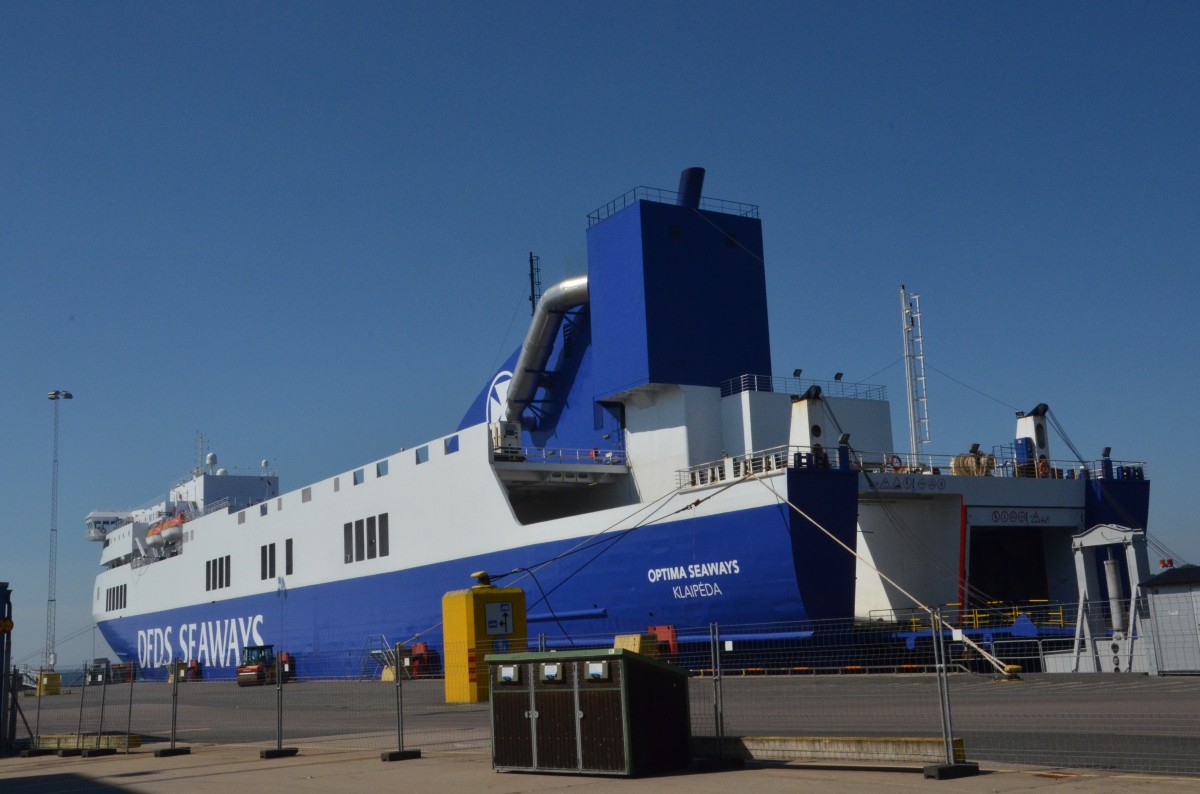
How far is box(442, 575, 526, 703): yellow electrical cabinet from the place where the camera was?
20.4 metres

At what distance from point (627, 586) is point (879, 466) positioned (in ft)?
19.0

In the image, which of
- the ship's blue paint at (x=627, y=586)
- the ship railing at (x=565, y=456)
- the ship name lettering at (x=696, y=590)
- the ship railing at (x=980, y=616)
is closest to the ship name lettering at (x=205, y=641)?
the ship's blue paint at (x=627, y=586)

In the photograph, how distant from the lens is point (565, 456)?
2877 centimetres

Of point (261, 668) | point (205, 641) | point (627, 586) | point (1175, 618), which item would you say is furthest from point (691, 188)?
point (205, 641)

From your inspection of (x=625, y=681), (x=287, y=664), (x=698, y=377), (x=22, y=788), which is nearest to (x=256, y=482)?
(x=287, y=664)

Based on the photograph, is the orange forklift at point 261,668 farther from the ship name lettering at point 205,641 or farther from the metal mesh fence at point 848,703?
the metal mesh fence at point 848,703

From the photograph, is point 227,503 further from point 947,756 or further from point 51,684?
point 947,756

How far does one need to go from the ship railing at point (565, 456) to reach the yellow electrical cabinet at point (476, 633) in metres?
6.19

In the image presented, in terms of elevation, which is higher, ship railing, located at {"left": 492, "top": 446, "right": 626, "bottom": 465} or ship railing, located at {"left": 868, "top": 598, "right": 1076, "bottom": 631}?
ship railing, located at {"left": 492, "top": 446, "right": 626, "bottom": 465}

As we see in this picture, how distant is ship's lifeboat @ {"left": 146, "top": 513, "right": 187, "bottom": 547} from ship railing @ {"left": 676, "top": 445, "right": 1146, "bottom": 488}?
29029mm

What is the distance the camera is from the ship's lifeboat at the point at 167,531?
156 ft

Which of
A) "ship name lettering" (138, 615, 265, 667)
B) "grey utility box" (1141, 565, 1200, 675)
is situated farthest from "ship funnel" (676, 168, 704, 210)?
"ship name lettering" (138, 615, 265, 667)

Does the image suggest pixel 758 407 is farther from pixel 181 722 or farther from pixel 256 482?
pixel 256 482

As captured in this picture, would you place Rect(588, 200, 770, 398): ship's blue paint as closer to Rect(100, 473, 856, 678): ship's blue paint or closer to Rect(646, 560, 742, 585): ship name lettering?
Rect(100, 473, 856, 678): ship's blue paint
